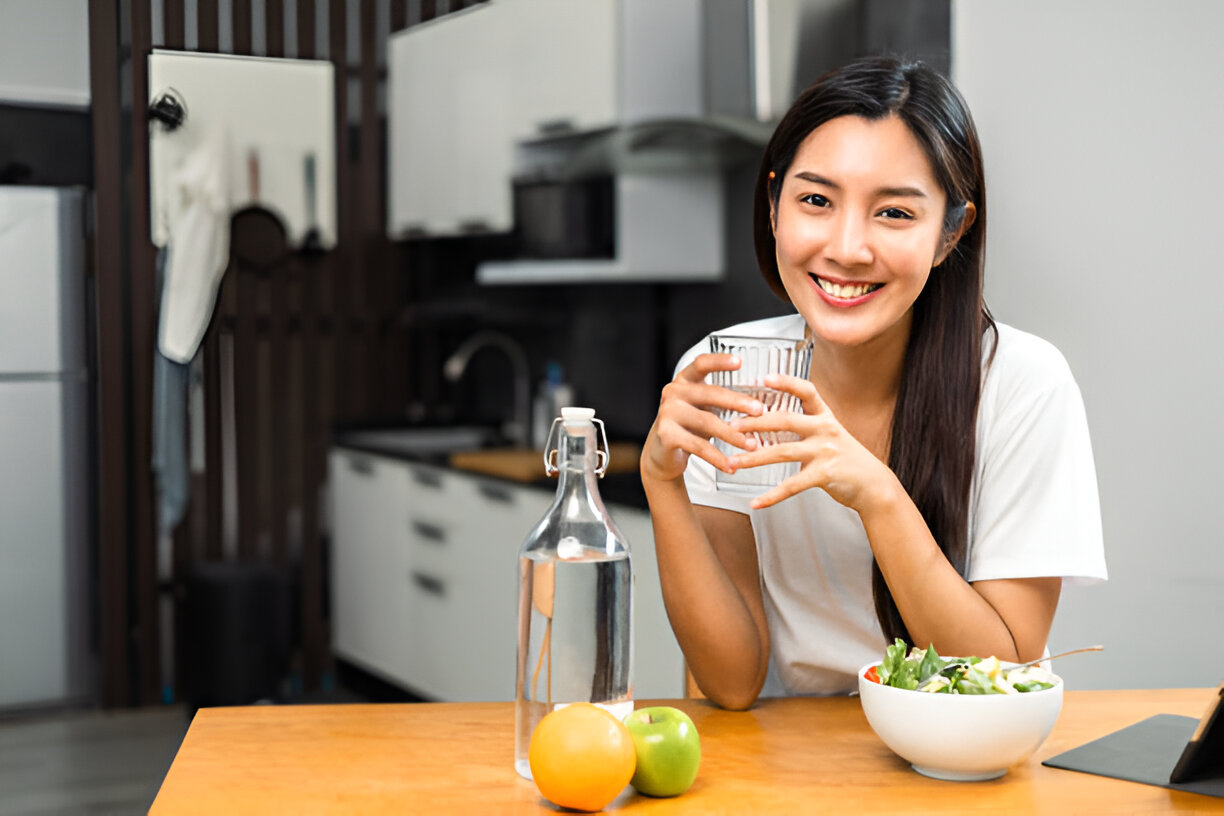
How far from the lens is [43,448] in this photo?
241cm

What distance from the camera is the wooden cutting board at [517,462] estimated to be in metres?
2.97

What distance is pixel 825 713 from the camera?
1.09 metres

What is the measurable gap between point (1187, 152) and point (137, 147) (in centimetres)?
188

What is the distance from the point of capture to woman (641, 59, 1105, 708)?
113cm

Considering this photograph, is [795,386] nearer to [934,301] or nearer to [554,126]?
[934,301]

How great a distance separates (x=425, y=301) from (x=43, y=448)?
944 millimetres

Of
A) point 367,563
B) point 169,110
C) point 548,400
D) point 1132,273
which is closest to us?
point 1132,273

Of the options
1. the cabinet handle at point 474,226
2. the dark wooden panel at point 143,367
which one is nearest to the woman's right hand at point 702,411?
the dark wooden panel at point 143,367

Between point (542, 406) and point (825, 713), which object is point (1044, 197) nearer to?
point (825, 713)

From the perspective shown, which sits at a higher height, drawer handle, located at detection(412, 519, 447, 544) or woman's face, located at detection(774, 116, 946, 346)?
woman's face, located at detection(774, 116, 946, 346)

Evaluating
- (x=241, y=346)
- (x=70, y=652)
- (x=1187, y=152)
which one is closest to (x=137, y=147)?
(x=241, y=346)

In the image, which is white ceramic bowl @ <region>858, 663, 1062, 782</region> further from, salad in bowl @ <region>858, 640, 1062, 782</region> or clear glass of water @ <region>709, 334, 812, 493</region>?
clear glass of water @ <region>709, 334, 812, 493</region>

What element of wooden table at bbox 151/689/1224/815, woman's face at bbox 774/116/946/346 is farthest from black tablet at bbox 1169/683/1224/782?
woman's face at bbox 774/116/946/346

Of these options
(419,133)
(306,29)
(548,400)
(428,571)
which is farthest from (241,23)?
(548,400)
